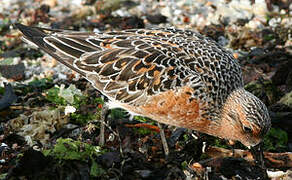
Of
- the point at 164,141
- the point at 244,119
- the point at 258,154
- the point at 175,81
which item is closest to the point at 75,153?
the point at 164,141

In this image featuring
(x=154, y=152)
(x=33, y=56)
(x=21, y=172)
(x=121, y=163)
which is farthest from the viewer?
(x=33, y=56)

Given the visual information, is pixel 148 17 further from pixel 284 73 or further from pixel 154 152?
pixel 154 152

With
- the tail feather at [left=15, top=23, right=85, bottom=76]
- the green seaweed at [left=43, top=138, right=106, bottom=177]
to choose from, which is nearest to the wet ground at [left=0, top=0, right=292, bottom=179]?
the green seaweed at [left=43, top=138, right=106, bottom=177]

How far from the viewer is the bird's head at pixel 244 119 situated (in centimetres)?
640

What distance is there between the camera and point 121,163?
625 cm

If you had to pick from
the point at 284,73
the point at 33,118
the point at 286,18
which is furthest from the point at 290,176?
the point at 286,18

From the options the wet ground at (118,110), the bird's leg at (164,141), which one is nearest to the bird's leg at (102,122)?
the wet ground at (118,110)

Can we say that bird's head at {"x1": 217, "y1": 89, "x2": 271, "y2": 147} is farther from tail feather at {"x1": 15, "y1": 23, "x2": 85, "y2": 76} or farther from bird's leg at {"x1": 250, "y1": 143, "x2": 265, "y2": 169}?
tail feather at {"x1": 15, "y1": 23, "x2": 85, "y2": 76}

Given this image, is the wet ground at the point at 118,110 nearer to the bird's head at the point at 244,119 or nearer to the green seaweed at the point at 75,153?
the green seaweed at the point at 75,153

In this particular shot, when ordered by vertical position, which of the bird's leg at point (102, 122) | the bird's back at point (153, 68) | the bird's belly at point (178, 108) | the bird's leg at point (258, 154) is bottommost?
the bird's leg at point (258, 154)

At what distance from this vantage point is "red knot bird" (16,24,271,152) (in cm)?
660

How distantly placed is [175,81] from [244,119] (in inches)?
42.9

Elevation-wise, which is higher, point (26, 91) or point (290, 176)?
point (26, 91)

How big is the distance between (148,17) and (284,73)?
3.80 meters
